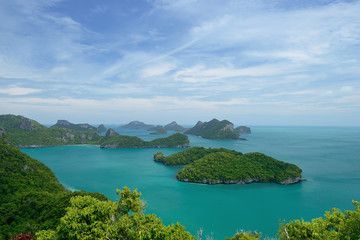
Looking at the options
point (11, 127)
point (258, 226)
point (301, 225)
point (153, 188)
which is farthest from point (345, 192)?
point (11, 127)

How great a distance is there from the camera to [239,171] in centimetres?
5247

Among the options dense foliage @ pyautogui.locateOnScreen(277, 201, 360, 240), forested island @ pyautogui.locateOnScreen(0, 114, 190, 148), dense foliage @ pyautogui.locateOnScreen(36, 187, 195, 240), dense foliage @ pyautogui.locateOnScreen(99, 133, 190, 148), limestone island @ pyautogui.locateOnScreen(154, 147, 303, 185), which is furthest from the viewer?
dense foliage @ pyautogui.locateOnScreen(99, 133, 190, 148)

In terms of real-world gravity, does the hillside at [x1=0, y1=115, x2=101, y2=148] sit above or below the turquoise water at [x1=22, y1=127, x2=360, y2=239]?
above

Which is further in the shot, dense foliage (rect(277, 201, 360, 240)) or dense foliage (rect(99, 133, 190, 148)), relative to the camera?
dense foliage (rect(99, 133, 190, 148))

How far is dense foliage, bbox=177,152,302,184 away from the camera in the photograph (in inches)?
2000

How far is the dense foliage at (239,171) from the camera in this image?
50.8 m

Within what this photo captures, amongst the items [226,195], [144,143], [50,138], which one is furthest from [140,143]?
[226,195]

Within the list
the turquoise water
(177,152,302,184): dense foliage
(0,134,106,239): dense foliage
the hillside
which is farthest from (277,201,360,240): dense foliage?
the hillside

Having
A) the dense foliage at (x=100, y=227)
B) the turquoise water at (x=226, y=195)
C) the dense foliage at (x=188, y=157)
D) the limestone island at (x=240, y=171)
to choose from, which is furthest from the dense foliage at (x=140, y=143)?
the dense foliage at (x=100, y=227)

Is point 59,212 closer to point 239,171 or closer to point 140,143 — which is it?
point 239,171

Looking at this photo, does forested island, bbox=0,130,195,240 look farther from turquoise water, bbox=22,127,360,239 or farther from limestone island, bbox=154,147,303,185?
limestone island, bbox=154,147,303,185

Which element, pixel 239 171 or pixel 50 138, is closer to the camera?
pixel 239 171

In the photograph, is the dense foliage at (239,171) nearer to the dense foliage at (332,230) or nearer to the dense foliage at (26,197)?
the dense foliage at (26,197)

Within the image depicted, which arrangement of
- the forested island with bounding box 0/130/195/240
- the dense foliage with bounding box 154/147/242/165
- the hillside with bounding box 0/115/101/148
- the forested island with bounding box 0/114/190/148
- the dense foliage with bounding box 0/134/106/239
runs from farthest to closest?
the forested island with bounding box 0/114/190/148
the hillside with bounding box 0/115/101/148
the dense foliage with bounding box 154/147/242/165
the dense foliage with bounding box 0/134/106/239
the forested island with bounding box 0/130/195/240
